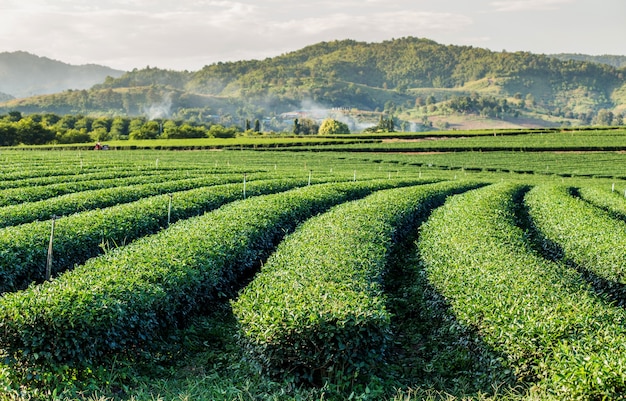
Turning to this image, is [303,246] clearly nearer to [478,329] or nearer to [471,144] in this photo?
[478,329]

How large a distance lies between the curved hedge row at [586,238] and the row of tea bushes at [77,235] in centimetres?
1415

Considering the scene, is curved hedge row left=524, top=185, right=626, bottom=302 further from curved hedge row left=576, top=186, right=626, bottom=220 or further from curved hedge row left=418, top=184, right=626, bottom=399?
curved hedge row left=576, top=186, right=626, bottom=220

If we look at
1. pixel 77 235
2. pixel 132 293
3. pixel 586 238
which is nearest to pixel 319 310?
pixel 132 293

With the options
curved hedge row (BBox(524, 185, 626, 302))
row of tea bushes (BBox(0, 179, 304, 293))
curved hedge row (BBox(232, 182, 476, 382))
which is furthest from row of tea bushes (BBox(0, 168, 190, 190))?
curved hedge row (BBox(524, 185, 626, 302))

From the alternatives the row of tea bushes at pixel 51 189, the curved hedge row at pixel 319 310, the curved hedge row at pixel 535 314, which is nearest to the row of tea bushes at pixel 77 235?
the curved hedge row at pixel 319 310

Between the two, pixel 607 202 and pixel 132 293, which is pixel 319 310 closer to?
pixel 132 293

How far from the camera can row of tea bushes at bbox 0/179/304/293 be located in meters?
16.3

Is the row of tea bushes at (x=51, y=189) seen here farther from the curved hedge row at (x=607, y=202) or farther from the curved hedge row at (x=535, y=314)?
the curved hedge row at (x=607, y=202)

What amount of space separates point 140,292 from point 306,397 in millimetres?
4121

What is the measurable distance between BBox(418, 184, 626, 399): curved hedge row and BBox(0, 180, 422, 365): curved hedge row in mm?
5582

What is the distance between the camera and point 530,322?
11.3 meters

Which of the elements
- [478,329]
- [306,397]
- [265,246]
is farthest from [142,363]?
[265,246]

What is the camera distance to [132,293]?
12594mm

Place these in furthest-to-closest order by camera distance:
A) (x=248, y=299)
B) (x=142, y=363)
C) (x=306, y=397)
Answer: (x=248, y=299) < (x=142, y=363) < (x=306, y=397)
